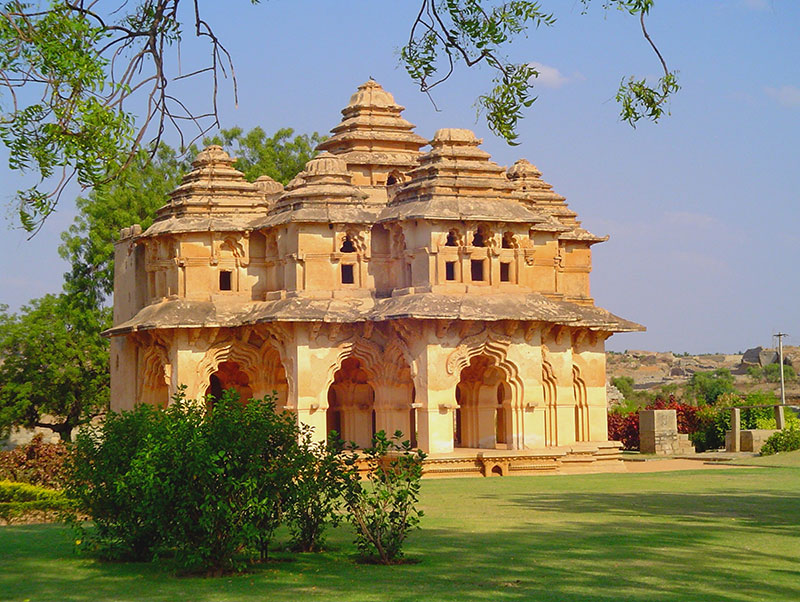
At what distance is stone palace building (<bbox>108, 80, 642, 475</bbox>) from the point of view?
2481 cm

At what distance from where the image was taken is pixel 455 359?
2459 cm

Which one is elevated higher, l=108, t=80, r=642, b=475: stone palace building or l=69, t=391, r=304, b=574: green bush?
l=108, t=80, r=642, b=475: stone palace building

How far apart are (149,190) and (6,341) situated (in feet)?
22.6

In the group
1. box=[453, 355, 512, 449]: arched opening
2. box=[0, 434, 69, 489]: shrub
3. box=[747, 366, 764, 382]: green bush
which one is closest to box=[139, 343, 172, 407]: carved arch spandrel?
box=[0, 434, 69, 489]: shrub

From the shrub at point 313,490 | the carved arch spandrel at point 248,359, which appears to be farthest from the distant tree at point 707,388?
the shrub at point 313,490

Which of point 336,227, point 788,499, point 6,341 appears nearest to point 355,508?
point 788,499

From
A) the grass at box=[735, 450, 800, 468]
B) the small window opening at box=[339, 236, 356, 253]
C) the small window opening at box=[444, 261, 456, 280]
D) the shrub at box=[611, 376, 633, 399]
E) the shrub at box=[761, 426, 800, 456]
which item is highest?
the small window opening at box=[339, 236, 356, 253]

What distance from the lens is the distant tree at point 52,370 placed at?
37969mm

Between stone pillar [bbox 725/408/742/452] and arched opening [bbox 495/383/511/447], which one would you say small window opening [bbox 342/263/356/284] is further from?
stone pillar [bbox 725/408/742/452]

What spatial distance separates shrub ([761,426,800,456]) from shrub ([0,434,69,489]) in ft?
50.1

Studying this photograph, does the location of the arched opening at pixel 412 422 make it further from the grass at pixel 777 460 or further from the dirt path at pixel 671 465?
the grass at pixel 777 460

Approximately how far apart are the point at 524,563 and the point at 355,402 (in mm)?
17339

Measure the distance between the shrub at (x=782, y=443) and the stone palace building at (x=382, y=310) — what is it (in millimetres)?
3574

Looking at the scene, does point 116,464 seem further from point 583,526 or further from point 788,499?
point 788,499
